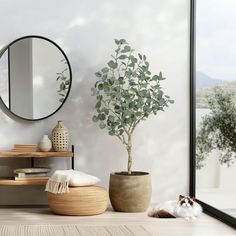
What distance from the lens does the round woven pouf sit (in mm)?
4707

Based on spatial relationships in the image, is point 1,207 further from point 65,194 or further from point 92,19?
point 92,19

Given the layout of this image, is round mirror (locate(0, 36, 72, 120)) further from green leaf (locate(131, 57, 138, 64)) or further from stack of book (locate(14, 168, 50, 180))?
green leaf (locate(131, 57, 138, 64))

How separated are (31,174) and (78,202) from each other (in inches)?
21.9

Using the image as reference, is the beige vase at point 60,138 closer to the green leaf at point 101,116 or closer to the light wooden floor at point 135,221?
the green leaf at point 101,116

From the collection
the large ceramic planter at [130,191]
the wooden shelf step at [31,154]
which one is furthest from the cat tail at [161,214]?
the wooden shelf step at [31,154]

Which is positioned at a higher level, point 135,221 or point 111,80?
point 111,80

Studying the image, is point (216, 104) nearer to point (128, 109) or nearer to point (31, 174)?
point (128, 109)

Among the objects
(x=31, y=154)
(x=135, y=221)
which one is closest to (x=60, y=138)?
(x=31, y=154)

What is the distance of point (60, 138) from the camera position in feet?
16.8

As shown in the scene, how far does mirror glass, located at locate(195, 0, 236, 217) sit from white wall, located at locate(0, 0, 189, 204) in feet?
0.66

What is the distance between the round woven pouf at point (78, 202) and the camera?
15.4ft

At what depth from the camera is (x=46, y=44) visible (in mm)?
5215

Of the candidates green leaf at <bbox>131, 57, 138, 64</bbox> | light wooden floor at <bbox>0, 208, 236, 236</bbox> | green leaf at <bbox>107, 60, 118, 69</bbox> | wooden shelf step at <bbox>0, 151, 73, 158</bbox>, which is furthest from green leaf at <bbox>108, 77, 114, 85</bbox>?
light wooden floor at <bbox>0, 208, 236, 236</bbox>

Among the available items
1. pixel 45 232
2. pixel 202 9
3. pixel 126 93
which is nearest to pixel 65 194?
pixel 45 232
